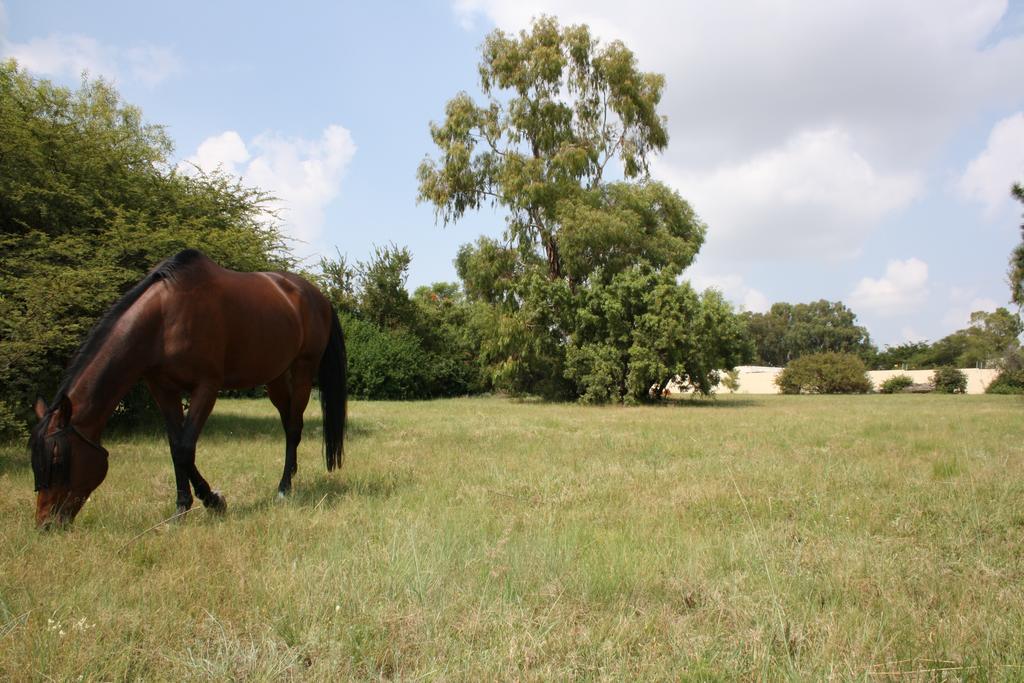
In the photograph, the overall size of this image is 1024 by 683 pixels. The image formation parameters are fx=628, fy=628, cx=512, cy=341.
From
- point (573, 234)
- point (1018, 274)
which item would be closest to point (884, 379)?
point (1018, 274)

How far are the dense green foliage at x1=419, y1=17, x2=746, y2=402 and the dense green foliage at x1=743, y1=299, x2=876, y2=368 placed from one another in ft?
201

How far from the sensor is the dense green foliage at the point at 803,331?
8075 cm

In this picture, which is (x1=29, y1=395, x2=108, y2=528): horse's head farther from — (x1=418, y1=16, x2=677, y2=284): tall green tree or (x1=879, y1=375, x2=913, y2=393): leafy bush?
(x1=879, y1=375, x2=913, y2=393): leafy bush

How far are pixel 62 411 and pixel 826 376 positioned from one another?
4054 cm

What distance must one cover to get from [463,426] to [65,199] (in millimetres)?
7388

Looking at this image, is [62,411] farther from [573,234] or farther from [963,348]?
[963,348]

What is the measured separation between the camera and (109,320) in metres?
4.32

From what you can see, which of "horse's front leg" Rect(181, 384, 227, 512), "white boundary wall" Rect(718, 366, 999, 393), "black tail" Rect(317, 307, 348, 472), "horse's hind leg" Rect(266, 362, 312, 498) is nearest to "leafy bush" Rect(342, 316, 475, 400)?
"black tail" Rect(317, 307, 348, 472)

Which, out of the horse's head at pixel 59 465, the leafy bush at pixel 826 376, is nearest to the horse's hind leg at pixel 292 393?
the horse's head at pixel 59 465

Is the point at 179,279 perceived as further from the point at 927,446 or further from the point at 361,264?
the point at 361,264

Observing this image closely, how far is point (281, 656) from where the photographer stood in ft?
7.35

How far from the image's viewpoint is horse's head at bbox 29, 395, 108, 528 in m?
3.88

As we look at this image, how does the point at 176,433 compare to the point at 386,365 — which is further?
the point at 386,365

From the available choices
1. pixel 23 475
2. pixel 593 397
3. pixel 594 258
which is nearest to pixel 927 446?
pixel 23 475
